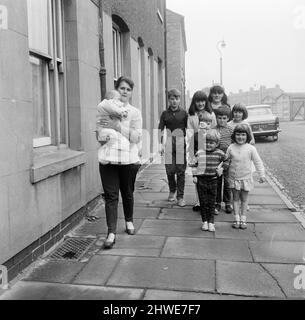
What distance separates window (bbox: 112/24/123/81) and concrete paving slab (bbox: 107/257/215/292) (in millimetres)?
5588

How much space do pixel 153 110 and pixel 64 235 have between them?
31.7 feet

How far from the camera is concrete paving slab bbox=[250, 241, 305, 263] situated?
14.6 ft

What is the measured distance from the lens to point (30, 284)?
12.7 feet

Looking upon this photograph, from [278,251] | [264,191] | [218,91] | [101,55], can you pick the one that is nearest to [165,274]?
[278,251]

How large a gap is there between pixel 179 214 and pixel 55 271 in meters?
2.65

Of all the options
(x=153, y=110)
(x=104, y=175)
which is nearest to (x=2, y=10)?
(x=104, y=175)

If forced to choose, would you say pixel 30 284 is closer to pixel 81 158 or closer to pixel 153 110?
pixel 81 158

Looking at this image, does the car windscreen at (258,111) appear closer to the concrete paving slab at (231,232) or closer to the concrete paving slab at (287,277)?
the concrete paving slab at (231,232)

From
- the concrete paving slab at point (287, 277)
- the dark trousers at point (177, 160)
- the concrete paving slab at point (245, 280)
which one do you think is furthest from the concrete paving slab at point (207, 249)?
the dark trousers at point (177, 160)

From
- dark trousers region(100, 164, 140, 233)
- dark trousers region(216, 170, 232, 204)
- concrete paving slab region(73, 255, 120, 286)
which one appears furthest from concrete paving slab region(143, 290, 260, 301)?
dark trousers region(216, 170, 232, 204)

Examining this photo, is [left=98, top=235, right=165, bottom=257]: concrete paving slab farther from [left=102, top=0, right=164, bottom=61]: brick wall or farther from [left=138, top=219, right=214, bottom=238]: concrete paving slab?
[left=102, top=0, right=164, bottom=61]: brick wall

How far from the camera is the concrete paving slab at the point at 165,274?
3809mm

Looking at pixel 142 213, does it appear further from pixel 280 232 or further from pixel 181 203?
pixel 280 232

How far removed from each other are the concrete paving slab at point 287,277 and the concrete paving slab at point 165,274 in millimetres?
574
